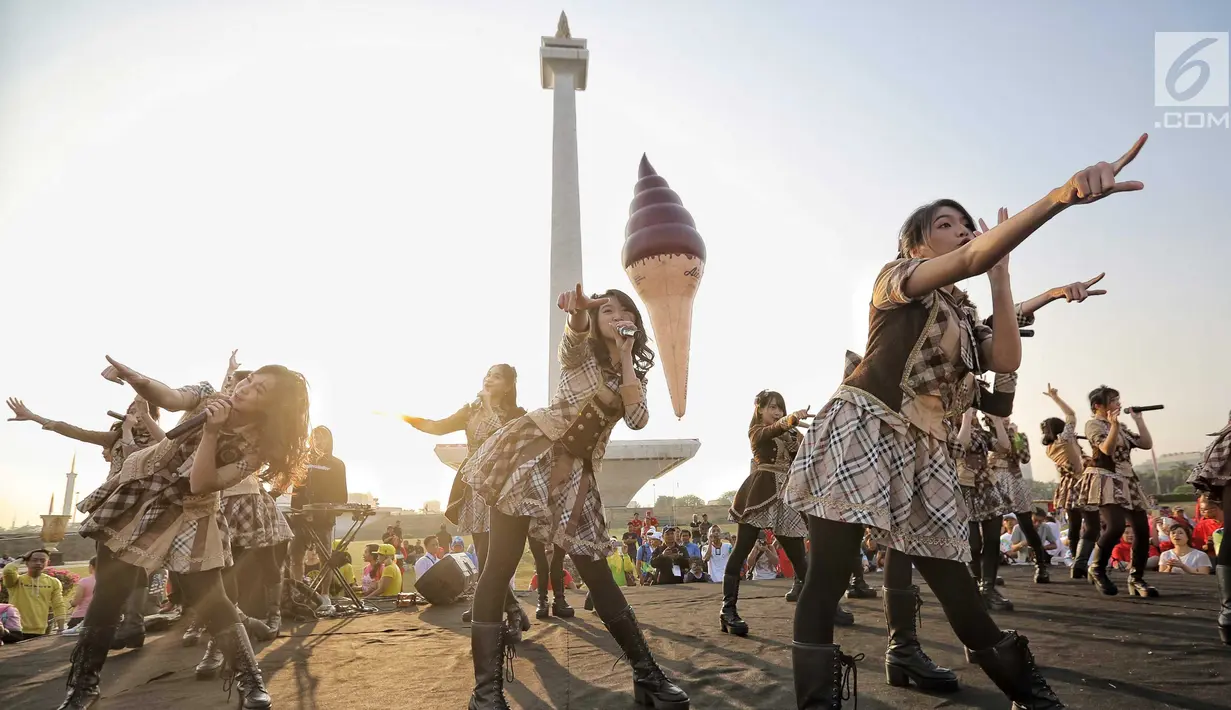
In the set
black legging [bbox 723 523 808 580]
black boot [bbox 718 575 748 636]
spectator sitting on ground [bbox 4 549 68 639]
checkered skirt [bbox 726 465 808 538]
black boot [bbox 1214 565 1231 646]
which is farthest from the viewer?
spectator sitting on ground [bbox 4 549 68 639]

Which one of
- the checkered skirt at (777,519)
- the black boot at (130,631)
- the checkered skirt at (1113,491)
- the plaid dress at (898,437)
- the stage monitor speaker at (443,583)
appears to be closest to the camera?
the plaid dress at (898,437)

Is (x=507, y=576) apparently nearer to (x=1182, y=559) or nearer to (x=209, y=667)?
(x=209, y=667)

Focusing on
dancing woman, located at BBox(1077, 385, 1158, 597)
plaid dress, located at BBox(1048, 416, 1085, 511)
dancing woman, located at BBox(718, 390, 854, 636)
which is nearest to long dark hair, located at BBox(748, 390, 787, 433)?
dancing woman, located at BBox(718, 390, 854, 636)

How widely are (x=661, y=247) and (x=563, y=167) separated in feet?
82.9

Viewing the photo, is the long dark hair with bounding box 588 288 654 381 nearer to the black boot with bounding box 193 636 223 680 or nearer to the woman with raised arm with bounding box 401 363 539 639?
the woman with raised arm with bounding box 401 363 539 639

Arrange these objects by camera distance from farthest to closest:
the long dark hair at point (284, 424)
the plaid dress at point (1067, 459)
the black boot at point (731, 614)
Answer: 1. the plaid dress at point (1067, 459)
2. the black boot at point (731, 614)
3. the long dark hair at point (284, 424)

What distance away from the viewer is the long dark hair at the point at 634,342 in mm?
3275

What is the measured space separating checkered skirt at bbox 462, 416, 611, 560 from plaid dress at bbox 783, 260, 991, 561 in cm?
104

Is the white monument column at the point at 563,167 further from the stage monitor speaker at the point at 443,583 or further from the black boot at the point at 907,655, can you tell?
the black boot at the point at 907,655

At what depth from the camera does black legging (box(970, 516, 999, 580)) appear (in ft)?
18.5

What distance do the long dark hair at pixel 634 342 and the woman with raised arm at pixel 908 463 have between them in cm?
99

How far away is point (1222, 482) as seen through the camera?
392cm

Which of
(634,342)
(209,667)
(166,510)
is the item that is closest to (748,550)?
(634,342)

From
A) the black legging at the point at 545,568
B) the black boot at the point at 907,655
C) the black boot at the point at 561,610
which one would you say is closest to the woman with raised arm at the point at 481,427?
the black boot at the point at 561,610
